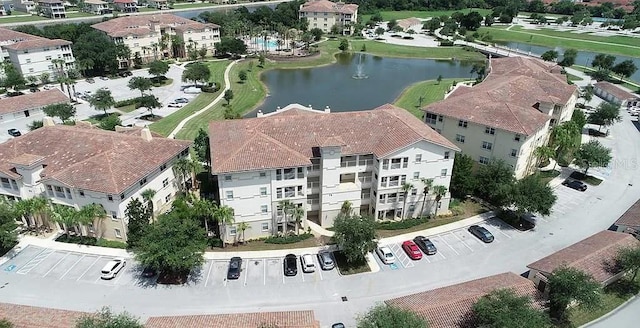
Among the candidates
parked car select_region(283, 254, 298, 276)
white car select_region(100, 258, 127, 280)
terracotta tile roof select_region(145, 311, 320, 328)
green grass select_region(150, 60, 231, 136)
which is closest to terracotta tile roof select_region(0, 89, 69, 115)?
green grass select_region(150, 60, 231, 136)

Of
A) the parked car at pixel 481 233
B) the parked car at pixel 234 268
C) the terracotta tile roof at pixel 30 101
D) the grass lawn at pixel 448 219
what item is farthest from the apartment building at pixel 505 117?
the terracotta tile roof at pixel 30 101

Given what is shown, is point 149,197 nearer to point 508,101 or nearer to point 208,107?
point 208,107

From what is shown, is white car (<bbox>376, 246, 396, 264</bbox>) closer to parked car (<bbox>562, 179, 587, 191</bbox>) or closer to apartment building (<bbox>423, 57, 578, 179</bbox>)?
apartment building (<bbox>423, 57, 578, 179</bbox>)

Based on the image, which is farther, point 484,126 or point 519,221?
point 484,126

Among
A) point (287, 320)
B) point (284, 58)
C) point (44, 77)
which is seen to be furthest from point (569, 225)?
point (44, 77)

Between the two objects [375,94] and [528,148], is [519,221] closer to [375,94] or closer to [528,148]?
[528,148]

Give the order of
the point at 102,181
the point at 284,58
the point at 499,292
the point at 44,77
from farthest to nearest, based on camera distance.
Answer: the point at 284,58
the point at 44,77
the point at 102,181
the point at 499,292
